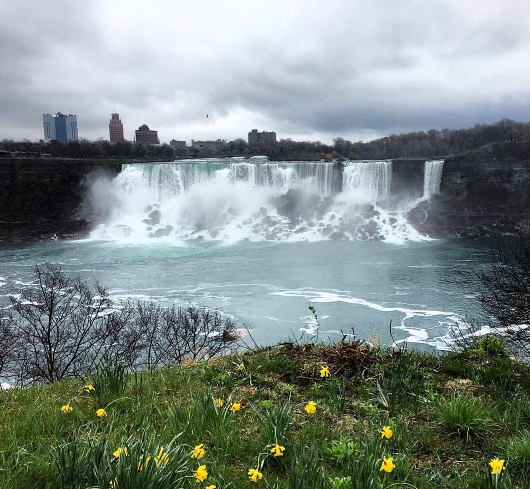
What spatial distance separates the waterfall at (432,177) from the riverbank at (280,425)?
55592 millimetres

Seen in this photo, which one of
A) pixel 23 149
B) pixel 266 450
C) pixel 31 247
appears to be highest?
pixel 23 149

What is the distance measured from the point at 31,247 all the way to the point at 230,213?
22.8 metres

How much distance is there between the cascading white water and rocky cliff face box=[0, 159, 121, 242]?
3251mm

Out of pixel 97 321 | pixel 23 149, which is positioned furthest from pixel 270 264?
pixel 23 149

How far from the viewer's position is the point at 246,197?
57562 mm

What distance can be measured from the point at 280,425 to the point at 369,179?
5668 cm

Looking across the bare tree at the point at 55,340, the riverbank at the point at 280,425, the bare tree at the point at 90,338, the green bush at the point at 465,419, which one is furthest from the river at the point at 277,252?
the bare tree at the point at 55,340

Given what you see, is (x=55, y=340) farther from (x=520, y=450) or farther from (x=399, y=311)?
(x=520, y=450)

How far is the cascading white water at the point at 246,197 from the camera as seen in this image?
5362 centimetres

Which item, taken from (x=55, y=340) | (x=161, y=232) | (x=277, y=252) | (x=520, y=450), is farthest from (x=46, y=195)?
(x=520, y=450)

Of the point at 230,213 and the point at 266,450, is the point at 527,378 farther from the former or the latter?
the point at 230,213

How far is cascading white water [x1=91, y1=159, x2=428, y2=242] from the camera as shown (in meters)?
53.6

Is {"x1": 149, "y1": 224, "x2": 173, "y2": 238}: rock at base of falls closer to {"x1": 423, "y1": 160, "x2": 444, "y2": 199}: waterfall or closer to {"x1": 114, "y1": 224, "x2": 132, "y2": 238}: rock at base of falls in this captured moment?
{"x1": 114, "y1": 224, "x2": 132, "y2": 238}: rock at base of falls

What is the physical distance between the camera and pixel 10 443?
296cm
